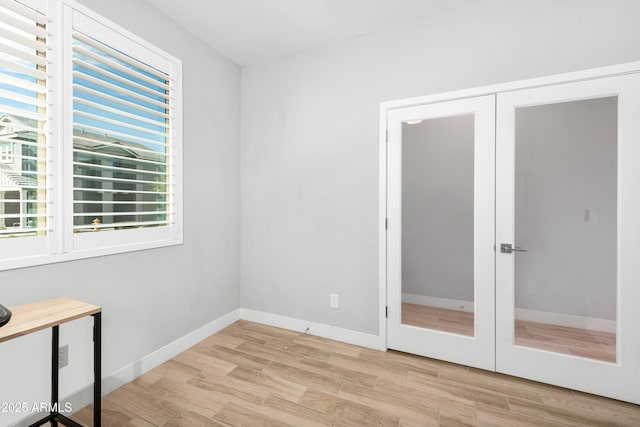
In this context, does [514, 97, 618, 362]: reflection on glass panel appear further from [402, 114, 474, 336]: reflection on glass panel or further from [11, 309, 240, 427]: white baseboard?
[11, 309, 240, 427]: white baseboard

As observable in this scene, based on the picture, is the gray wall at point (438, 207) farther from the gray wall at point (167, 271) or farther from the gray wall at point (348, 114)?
the gray wall at point (167, 271)

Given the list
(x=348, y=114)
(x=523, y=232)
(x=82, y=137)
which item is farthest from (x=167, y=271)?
(x=523, y=232)

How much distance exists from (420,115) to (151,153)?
84.1 inches

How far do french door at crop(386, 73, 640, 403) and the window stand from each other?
1872 mm

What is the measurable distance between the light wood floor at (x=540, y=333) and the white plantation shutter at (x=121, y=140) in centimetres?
216

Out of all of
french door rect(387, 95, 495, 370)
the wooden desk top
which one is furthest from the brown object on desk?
french door rect(387, 95, 495, 370)

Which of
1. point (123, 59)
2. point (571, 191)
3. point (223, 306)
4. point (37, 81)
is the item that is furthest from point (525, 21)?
point (223, 306)

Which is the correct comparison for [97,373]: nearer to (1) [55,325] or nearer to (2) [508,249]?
(1) [55,325]

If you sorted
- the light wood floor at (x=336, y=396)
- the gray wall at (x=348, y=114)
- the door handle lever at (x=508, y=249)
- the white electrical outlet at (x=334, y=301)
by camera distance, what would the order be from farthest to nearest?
the white electrical outlet at (x=334, y=301), the door handle lever at (x=508, y=249), the gray wall at (x=348, y=114), the light wood floor at (x=336, y=396)

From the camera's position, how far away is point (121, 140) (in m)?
2.06

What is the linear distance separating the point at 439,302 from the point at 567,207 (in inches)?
43.9

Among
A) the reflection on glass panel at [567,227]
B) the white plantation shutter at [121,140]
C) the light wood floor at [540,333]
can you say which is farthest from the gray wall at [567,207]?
the white plantation shutter at [121,140]

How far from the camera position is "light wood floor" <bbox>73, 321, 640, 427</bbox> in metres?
1.71

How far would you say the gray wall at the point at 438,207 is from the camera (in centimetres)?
227
